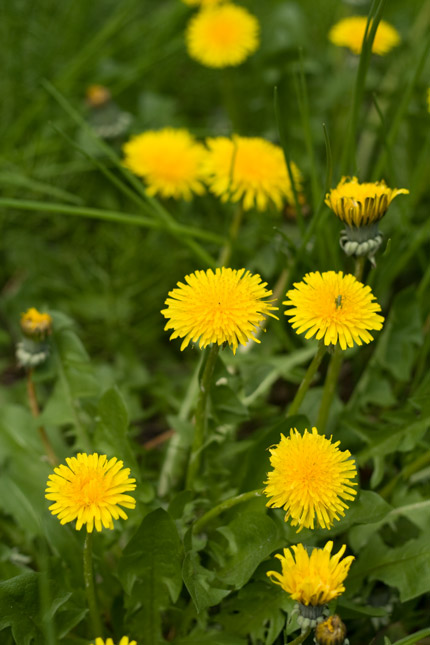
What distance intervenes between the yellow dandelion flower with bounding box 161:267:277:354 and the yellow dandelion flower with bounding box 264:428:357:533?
0.46 ft

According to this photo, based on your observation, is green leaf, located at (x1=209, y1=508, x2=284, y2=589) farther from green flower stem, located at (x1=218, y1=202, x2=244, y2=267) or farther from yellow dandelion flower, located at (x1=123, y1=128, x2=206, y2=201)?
yellow dandelion flower, located at (x1=123, y1=128, x2=206, y2=201)

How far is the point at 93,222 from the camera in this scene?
6.47 ft

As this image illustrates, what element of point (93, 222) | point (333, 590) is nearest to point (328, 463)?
point (333, 590)

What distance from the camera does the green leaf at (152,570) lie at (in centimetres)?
97

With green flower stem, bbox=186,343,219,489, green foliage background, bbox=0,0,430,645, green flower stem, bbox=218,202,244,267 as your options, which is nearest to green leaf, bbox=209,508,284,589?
green foliage background, bbox=0,0,430,645

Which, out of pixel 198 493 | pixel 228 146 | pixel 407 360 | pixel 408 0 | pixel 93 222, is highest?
pixel 408 0

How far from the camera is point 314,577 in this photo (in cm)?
81

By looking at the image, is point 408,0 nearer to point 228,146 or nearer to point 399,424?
point 228,146

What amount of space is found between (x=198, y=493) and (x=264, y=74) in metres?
1.33

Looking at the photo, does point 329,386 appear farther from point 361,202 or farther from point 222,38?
point 222,38

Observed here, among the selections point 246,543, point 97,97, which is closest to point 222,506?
point 246,543

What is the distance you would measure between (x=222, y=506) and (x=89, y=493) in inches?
8.7

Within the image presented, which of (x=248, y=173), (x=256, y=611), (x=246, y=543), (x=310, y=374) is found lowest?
(x=256, y=611)

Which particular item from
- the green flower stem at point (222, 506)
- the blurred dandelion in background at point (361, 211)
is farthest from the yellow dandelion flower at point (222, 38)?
the green flower stem at point (222, 506)
